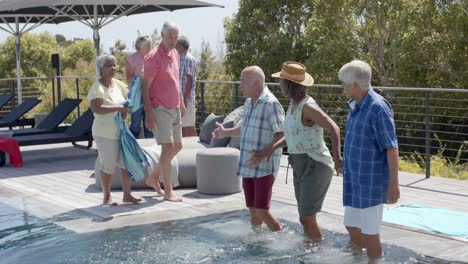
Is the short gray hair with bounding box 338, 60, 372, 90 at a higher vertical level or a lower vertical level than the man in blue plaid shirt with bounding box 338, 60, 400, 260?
higher

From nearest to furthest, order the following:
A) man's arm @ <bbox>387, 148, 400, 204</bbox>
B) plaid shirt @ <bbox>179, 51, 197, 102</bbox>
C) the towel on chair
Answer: man's arm @ <bbox>387, 148, 400, 204</bbox>
plaid shirt @ <bbox>179, 51, 197, 102</bbox>
the towel on chair

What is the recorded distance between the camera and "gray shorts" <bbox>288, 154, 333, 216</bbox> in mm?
4898

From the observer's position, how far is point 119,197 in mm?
7441

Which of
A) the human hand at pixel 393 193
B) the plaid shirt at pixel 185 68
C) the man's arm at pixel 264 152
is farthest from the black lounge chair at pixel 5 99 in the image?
the human hand at pixel 393 193

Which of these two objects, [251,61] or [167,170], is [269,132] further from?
[251,61]

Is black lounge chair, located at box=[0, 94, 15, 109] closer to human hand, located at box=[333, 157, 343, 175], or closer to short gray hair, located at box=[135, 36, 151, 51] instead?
short gray hair, located at box=[135, 36, 151, 51]

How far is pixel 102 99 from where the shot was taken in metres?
6.56

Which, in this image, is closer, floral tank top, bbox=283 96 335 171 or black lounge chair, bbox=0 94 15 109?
floral tank top, bbox=283 96 335 171

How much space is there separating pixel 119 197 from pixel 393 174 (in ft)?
13.1

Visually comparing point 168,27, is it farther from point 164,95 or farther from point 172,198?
point 172,198

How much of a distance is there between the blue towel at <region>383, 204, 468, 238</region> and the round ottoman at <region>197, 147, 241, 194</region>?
179 centimetres

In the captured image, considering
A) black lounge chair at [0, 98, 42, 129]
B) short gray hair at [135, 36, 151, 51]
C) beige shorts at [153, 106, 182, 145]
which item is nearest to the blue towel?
beige shorts at [153, 106, 182, 145]

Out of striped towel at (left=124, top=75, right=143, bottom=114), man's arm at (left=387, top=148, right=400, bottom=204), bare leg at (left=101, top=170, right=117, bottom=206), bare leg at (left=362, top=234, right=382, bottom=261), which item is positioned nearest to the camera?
man's arm at (left=387, top=148, right=400, bottom=204)

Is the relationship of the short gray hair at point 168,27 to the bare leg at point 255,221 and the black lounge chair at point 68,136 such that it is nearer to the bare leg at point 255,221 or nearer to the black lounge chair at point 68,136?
the bare leg at point 255,221
